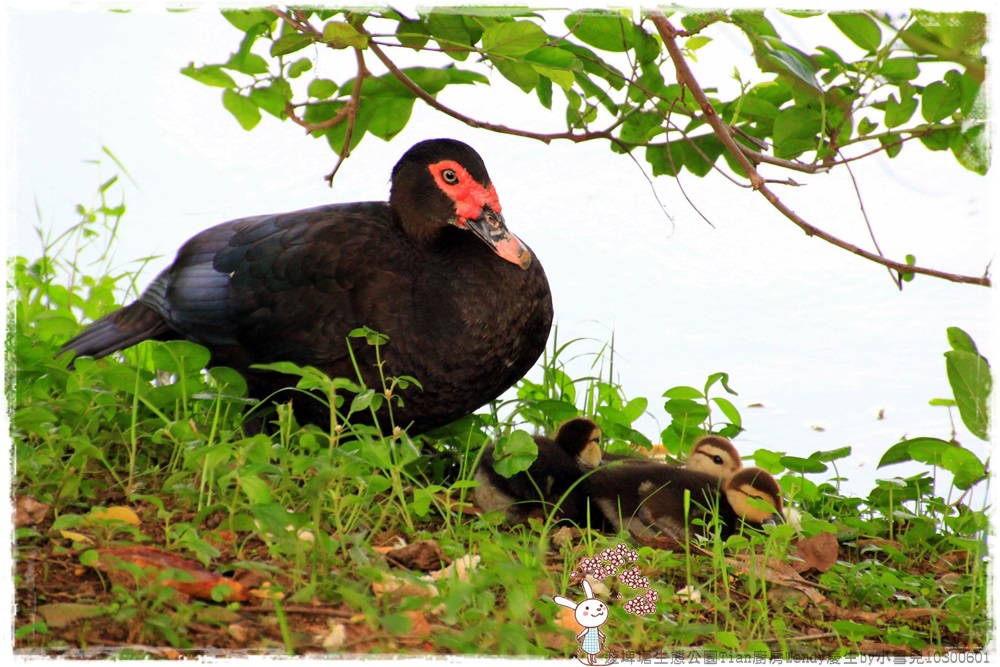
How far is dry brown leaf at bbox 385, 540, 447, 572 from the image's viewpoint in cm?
255

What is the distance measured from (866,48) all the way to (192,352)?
1.92m

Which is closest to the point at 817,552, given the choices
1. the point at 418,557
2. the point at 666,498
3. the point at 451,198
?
the point at 666,498

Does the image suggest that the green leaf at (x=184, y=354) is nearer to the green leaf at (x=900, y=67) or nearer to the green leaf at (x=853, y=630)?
the green leaf at (x=853, y=630)

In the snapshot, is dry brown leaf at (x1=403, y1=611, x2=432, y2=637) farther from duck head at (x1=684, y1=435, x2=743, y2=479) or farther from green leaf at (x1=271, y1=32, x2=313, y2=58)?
green leaf at (x1=271, y1=32, x2=313, y2=58)

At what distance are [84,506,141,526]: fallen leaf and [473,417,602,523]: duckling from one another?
0.90 m

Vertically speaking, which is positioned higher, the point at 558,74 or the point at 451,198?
the point at 558,74

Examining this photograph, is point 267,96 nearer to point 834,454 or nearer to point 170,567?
point 170,567

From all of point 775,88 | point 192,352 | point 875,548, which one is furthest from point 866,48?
point 192,352

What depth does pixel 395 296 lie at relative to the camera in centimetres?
312

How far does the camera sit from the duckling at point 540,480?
3002mm

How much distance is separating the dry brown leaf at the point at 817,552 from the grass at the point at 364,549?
0.8 inches

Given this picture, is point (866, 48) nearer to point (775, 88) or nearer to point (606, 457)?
point (775, 88)

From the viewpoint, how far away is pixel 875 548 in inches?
118

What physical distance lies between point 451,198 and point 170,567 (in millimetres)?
1391
